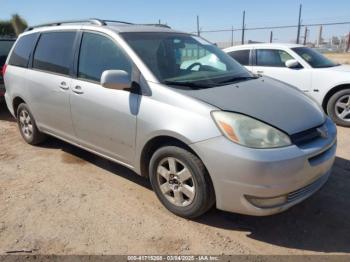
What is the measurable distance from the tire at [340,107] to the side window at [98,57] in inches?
183

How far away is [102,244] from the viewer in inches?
116

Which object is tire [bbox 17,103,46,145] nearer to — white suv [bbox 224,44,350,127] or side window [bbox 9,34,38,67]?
side window [bbox 9,34,38,67]

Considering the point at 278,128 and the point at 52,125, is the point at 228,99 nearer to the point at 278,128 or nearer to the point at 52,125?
the point at 278,128

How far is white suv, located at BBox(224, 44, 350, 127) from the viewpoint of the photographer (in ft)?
21.4

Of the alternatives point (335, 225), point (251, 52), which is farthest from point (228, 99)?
point (251, 52)

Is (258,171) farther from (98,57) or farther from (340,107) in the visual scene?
(340,107)

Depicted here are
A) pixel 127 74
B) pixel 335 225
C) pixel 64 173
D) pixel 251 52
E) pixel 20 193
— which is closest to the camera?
pixel 335 225

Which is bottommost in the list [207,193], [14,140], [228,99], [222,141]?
[14,140]

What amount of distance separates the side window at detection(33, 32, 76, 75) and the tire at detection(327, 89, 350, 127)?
489 centimetres

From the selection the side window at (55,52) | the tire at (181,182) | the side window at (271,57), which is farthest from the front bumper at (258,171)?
the side window at (271,57)

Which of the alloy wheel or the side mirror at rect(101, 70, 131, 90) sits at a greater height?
the side mirror at rect(101, 70, 131, 90)

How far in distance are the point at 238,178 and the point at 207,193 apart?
36 centimetres

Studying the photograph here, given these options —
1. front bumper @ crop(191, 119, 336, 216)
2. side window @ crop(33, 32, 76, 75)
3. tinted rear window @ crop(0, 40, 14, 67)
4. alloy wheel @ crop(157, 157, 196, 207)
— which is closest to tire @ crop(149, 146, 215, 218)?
alloy wheel @ crop(157, 157, 196, 207)

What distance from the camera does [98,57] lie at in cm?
384
